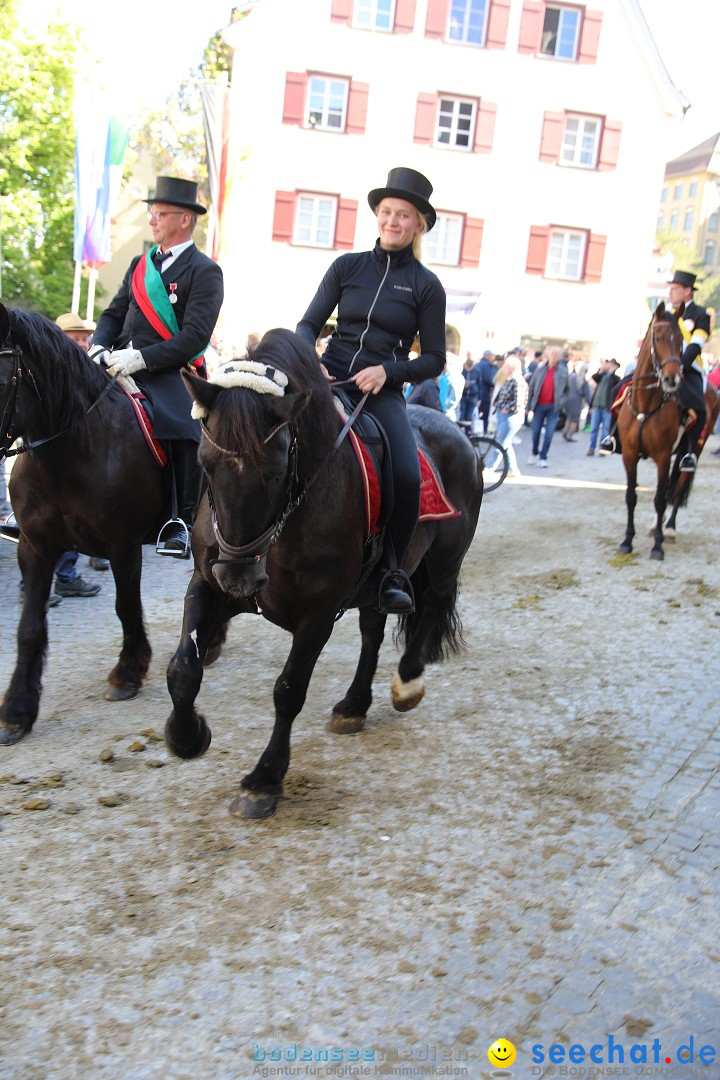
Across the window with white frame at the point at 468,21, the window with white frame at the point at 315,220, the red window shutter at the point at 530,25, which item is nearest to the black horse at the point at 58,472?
the window with white frame at the point at 315,220

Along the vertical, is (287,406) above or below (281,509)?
above

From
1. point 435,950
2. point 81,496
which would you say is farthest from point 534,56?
point 435,950

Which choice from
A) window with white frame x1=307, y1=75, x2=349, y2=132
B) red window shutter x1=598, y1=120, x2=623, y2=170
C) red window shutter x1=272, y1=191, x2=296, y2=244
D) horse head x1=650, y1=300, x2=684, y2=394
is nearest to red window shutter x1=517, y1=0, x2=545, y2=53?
red window shutter x1=598, y1=120, x2=623, y2=170

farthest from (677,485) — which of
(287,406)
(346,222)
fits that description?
(346,222)

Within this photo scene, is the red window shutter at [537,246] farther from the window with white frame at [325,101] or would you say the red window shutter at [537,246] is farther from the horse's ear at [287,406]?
the horse's ear at [287,406]

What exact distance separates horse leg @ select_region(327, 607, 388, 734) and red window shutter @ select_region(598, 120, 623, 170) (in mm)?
30385

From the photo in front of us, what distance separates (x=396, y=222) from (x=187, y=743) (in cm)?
266

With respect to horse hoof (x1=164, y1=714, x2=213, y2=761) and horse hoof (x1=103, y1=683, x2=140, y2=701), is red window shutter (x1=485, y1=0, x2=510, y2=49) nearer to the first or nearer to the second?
horse hoof (x1=103, y1=683, x2=140, y2=701)

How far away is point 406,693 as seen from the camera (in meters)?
5.61

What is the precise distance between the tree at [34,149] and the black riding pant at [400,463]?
25.2 meters

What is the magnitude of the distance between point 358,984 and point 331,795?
1424 millimetres

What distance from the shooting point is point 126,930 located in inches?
129

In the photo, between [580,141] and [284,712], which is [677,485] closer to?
[284,712]

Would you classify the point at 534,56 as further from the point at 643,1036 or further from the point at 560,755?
the point at 643,1036
